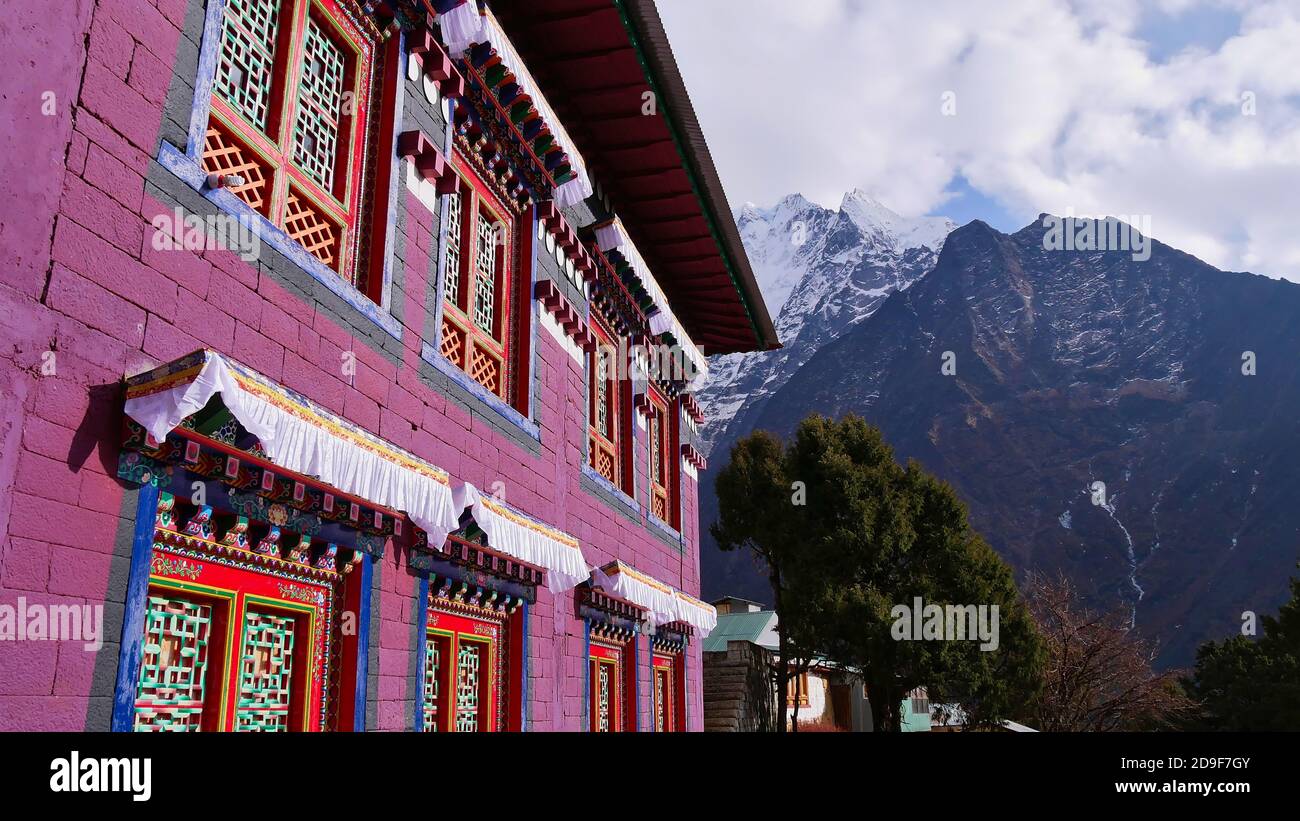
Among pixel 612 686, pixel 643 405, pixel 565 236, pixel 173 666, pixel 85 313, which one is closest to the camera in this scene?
pixel 85 313

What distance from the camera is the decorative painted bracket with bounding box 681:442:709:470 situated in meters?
12.9

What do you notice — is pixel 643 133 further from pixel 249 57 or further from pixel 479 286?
pixel 249 57

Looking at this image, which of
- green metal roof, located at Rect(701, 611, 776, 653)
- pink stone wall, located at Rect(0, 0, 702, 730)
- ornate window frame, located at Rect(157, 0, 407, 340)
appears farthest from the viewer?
green metal roof, located at Rect(701, 611, 776, 653)

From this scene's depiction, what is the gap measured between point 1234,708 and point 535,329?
3273cm

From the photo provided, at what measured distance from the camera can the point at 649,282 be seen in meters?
10.4

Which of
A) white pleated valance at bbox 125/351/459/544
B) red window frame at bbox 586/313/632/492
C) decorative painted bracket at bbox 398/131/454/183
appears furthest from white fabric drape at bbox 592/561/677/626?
decorative painted bracket at bbox 398/131/454/183

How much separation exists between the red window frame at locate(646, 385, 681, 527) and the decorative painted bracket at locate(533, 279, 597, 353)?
2.92 m

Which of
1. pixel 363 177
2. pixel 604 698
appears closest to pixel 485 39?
Answer: pixel 363 177

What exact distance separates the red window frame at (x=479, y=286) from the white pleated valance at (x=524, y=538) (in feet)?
3.77

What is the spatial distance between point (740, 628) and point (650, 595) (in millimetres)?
22594

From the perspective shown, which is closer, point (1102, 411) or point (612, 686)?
point (612, 686)

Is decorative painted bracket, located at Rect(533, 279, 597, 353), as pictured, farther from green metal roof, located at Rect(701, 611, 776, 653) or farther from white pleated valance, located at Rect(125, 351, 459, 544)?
green metal roof, located at Rect(701, 611, 776, 653)

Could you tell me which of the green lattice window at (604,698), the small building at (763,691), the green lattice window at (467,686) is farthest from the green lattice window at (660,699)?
the small building at (763,691)

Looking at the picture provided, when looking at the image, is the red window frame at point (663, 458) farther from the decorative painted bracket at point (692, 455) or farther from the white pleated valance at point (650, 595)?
the white pleated valance at point (650, 595)
